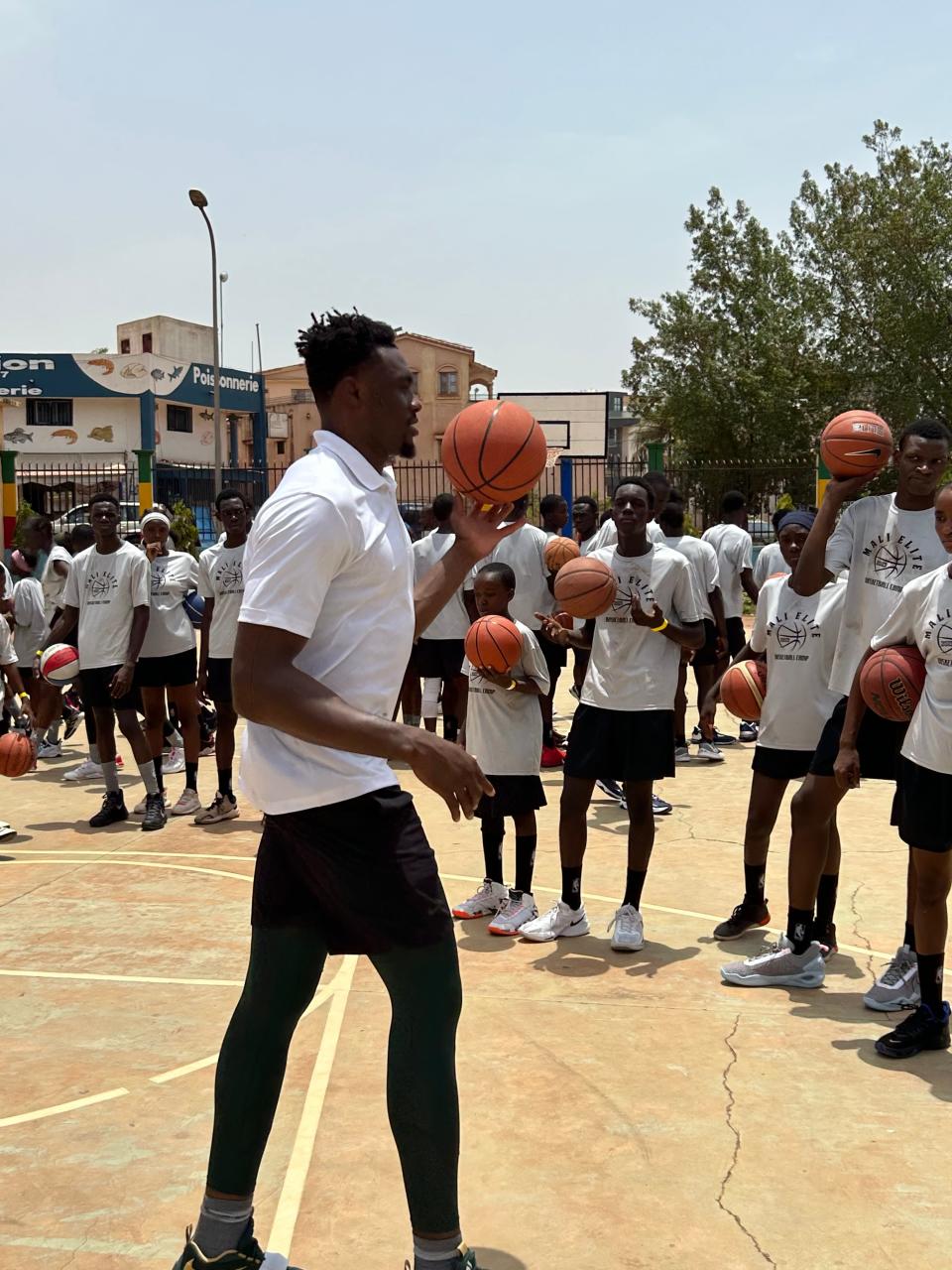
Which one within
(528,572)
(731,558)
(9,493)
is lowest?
(528,572)

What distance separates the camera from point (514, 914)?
617cm

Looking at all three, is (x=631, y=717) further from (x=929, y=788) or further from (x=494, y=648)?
(x=929, y=788)

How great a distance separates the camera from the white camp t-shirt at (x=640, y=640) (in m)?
6.11

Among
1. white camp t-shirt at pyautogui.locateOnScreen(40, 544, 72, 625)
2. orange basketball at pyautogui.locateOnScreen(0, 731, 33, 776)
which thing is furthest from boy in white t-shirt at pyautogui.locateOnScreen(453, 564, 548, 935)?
white camp t-shirt at pyautogui.locateOnScreen(40, 544, 72, 625)

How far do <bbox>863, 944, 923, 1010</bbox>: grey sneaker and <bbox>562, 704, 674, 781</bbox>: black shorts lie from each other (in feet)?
4.24

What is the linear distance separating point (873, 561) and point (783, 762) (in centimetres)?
111

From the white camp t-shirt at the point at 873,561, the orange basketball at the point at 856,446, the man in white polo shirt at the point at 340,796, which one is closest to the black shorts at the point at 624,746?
the white camp t-shirt at the point at 873,561

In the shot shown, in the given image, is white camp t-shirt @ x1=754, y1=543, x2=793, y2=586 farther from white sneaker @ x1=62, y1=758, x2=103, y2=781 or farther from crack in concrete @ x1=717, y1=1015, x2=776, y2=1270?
crack in concrete @ x1=717, y1=1015, x2=776, y2=1270

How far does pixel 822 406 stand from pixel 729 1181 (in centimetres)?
3209

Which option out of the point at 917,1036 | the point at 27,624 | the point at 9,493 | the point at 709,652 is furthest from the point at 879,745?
the point at 9,493

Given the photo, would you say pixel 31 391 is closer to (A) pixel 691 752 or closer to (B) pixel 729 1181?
(A) pixel 691 752

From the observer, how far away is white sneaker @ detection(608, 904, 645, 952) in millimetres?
5781

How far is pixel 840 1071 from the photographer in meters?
4.47

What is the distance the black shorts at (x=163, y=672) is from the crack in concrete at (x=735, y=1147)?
5.33m
